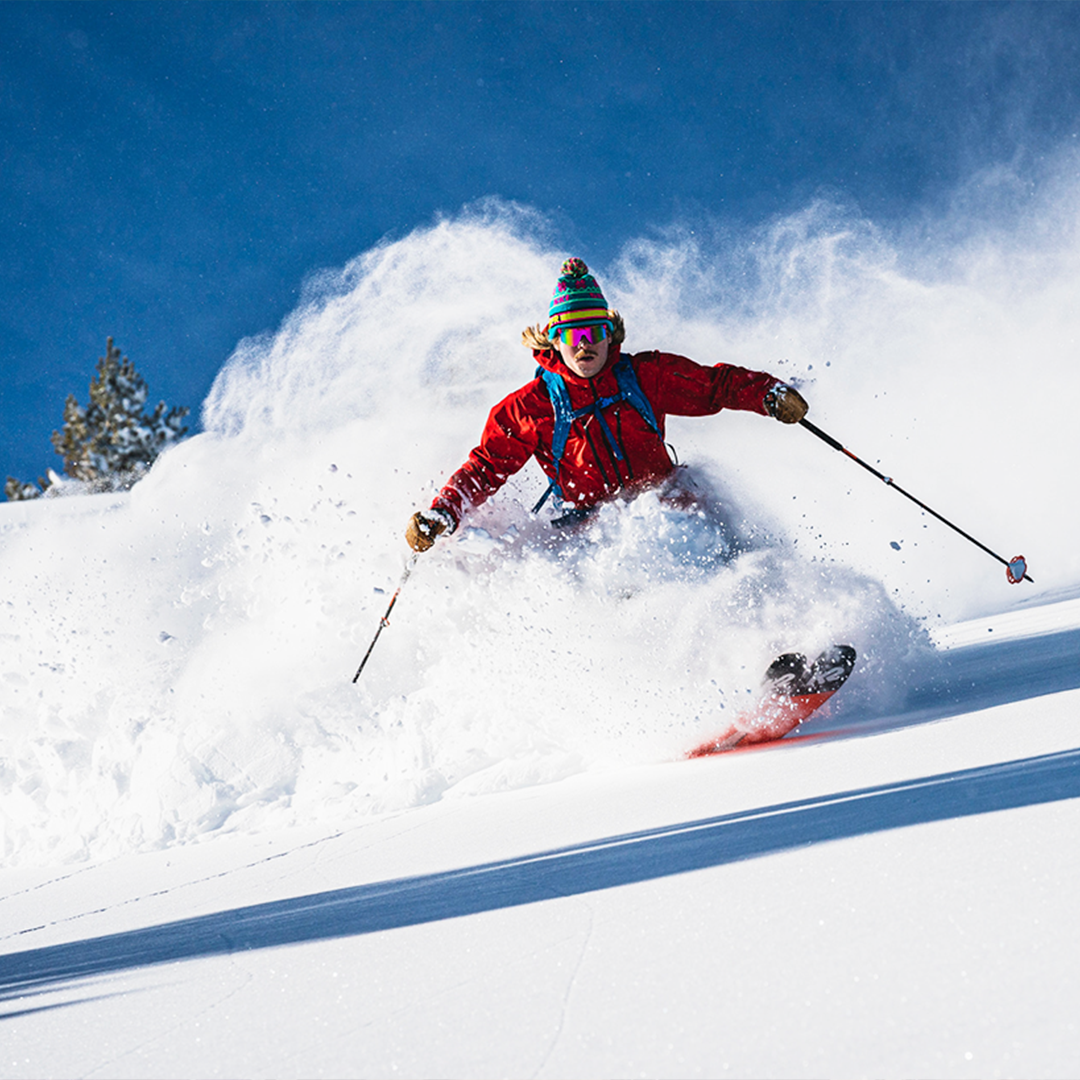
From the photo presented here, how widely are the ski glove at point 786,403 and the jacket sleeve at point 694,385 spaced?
0.24 ft

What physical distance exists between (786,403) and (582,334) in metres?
0.90

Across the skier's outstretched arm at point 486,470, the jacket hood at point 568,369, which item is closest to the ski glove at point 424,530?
the skier's outstretched arm at point 486,470

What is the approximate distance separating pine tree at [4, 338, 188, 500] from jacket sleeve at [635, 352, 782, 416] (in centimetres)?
3722

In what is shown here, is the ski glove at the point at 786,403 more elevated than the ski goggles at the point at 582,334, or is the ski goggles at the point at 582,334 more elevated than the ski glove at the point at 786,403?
the ski goggles at the point at 582,334

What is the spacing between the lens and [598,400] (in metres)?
3.96

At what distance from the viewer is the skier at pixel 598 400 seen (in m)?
3.89

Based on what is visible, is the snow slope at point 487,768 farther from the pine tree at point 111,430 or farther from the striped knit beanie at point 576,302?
the pine tree at point 111,430

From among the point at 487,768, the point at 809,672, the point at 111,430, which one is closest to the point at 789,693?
the point at 809,672

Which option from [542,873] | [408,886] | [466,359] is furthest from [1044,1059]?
[466,359]

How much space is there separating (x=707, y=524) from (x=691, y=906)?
2.48 metres

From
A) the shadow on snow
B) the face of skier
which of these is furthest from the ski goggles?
the shadow on snow

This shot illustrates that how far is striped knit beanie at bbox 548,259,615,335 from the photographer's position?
3.87m

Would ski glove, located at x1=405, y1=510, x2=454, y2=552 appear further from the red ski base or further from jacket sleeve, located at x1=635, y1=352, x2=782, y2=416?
the red ski base

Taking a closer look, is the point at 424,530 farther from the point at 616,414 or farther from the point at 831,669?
the point at 831,669
